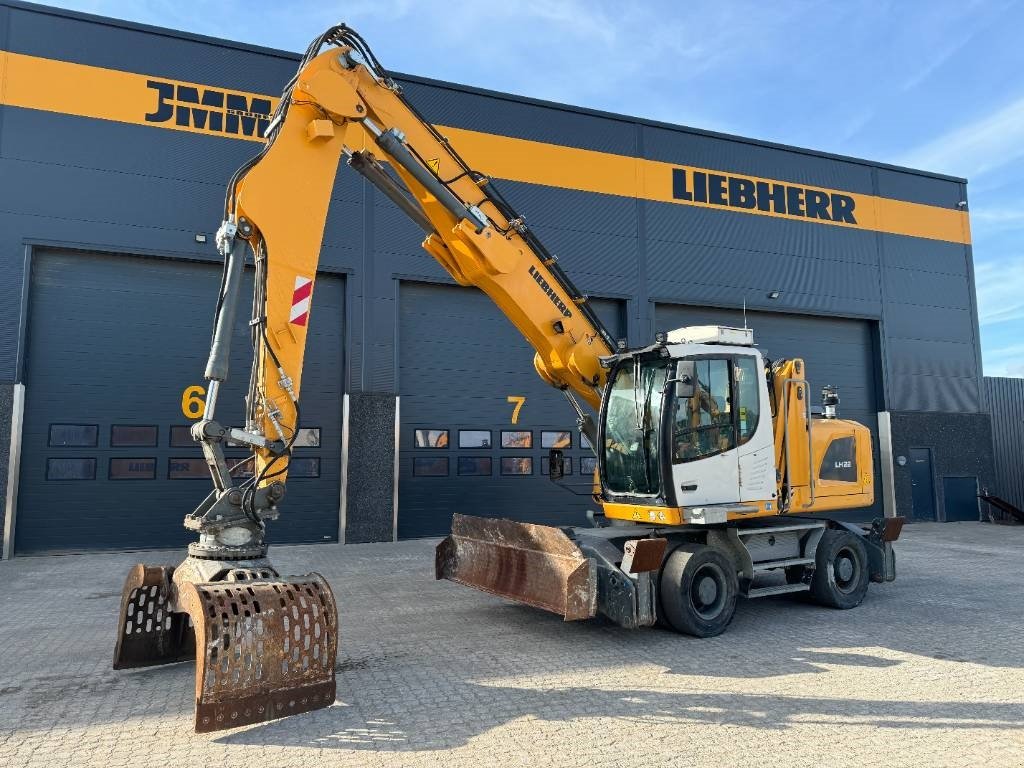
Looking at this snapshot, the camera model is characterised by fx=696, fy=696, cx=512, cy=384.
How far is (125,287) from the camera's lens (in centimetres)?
1252

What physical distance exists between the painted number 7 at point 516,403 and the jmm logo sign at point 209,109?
7181mm

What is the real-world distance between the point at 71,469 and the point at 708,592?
10743mm

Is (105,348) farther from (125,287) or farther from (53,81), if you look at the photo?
(53,81)

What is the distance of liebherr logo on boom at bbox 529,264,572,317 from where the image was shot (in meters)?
7.44

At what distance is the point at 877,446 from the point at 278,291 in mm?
17421

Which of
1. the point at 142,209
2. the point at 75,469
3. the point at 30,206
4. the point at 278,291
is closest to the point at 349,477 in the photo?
the point at 75,469

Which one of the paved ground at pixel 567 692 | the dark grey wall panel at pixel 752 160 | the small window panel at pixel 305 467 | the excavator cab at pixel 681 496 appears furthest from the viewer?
the dark grey wall panel at pixel 752 160

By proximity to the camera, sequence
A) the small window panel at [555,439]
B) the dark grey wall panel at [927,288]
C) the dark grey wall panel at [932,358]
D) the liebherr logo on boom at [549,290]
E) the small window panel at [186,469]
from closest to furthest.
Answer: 1. the liebherr logo on boom at [549,290]
2. the small window panel at [186,469]
3. the small window panel at [555,439]
4. the dark grey wall panel at [932,358]
5. the dark grey wall panel at [927,288]

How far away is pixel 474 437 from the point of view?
47.2ft

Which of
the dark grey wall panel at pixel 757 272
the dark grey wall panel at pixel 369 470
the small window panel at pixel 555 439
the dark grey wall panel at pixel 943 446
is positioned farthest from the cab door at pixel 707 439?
the dark grey wall panel at pixel 943 446

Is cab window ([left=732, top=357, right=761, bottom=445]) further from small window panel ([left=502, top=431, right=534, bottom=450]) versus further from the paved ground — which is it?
small window panel ([left=502, top=431, right=534, bottom=450])

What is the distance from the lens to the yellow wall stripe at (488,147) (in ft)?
40.0

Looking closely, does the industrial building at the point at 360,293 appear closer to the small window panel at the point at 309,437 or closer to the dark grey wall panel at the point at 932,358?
the small window panel at the point at 309,437

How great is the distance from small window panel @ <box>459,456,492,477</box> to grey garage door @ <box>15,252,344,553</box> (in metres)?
2.85
